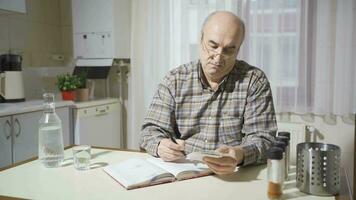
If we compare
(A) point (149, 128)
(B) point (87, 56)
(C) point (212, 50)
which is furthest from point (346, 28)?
(B) point (87, 56)

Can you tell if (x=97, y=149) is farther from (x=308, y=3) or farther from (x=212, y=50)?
(x=308, y=3)

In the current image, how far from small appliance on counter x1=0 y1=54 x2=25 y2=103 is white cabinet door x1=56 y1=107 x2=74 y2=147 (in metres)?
0.33

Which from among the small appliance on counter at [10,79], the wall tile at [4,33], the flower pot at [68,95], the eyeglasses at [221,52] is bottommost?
the flower pot at [68,95]

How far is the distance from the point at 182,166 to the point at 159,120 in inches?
14.3

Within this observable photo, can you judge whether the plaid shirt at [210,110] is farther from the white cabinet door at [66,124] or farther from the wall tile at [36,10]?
the wall tile at [36,10]

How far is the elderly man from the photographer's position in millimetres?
1394

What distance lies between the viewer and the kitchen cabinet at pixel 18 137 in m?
2.21

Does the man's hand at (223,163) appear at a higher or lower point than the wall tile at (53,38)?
lower

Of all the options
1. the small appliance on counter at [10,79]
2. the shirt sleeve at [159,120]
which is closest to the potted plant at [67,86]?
the small appliance on counter at [10,79]

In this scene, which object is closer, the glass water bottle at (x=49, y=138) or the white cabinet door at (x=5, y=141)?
the glass water bottle at (x=49, y=138)

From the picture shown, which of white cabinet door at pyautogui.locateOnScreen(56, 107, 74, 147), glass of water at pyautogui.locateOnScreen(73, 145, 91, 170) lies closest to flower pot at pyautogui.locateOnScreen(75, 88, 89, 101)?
white cabinet door at pyautogui.locateOnScreen(56, 107, 74, 147)

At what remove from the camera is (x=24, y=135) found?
2340mm

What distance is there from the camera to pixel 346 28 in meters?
2.33

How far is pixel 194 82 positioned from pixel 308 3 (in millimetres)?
1337
